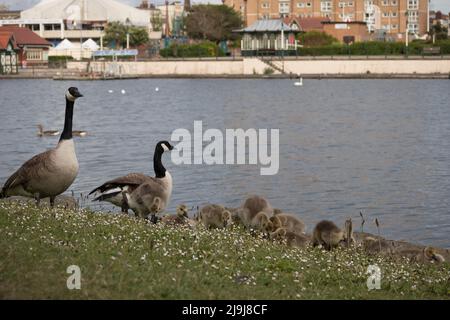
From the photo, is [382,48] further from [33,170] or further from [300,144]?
[33,170]

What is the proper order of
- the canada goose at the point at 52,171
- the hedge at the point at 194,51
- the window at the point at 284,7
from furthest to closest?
the window at the point at 284,7, the hedge at the point at 194,51, the canada goose at the point at 52,171

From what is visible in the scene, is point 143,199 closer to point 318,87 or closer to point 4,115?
point 4,115

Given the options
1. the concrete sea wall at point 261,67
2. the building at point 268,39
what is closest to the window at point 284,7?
the building at point 268,39

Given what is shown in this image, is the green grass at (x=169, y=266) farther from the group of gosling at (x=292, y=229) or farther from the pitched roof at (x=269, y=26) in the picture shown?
the pitched roof at (x=269, y=26)

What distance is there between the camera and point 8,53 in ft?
397

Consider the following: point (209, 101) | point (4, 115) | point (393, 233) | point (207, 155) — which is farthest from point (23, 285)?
point (209, 101)

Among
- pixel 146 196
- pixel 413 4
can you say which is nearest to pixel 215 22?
pixel 413 4

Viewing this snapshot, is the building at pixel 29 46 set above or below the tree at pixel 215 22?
below

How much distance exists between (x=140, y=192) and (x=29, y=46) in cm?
11682

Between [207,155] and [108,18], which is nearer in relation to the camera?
[207,155]

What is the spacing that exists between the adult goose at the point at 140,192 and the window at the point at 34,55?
11804cm

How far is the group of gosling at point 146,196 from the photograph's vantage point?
13.9 metres

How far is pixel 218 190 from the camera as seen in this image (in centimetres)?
2427
